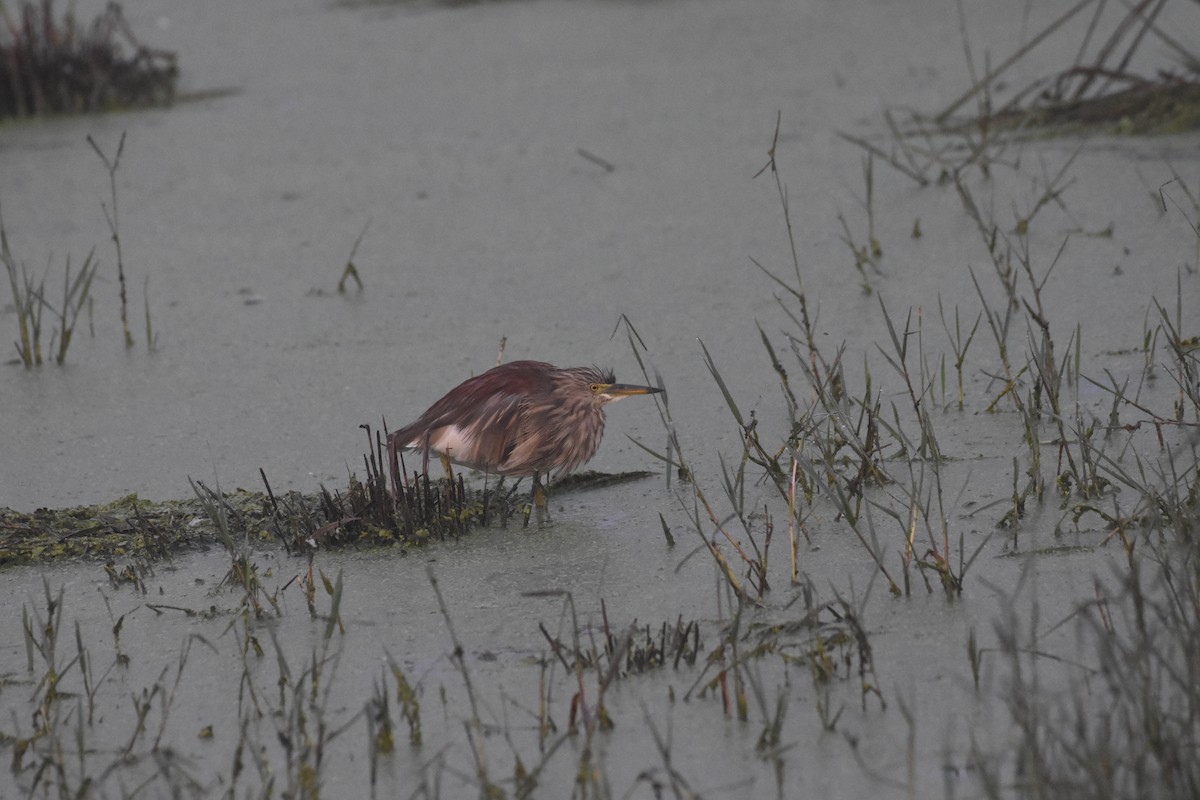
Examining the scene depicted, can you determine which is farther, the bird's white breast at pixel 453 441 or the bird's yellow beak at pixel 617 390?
the bird's yellow beak at pixel 617 390

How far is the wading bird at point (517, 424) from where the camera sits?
2293 millimetres

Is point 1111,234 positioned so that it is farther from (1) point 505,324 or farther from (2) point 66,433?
(2) point 66,433

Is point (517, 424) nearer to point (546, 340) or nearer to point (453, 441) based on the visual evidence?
point (453, 441)

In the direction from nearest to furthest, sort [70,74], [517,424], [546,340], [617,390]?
[517,424]
[617,390]
[546,340]
[70,74]

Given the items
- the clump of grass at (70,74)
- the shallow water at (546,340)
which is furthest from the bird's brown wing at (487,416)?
the clump of grass at (70,74)

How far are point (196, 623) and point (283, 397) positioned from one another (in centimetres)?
95

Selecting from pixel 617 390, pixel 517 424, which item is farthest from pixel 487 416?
pixel 617 390

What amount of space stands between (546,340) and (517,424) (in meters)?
0.86

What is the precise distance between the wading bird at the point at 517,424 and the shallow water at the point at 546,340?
113mm

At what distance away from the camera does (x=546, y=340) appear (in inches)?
123

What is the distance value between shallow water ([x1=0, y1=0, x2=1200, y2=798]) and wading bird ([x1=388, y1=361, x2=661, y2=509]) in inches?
4.4

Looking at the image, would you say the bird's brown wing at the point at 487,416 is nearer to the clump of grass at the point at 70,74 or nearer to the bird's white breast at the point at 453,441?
the bird's white breast at the point at 453,441

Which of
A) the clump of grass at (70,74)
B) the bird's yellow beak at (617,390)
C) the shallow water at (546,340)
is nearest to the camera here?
the shallow water at (546,340)

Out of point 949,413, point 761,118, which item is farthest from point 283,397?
point 761,118
